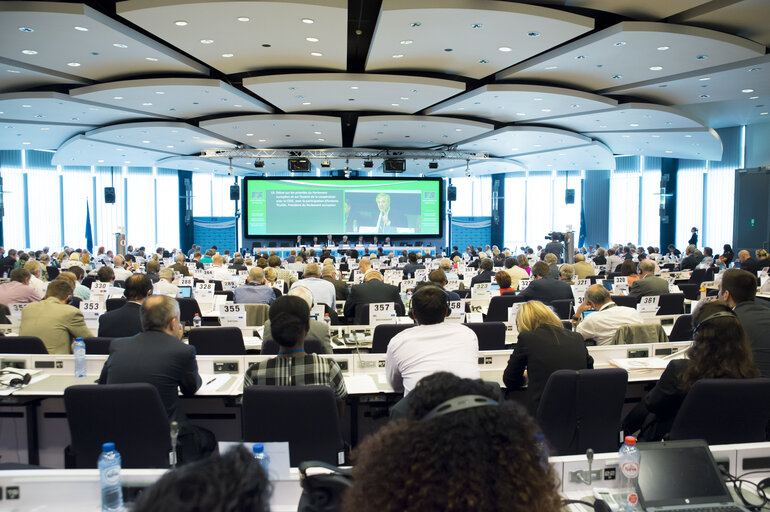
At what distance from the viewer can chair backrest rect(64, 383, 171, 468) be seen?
9.12ft

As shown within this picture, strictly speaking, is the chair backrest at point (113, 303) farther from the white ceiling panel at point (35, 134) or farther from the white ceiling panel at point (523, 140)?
the white ceiling panel at point (523, 140)

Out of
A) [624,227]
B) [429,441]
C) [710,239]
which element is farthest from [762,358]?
[624,227]

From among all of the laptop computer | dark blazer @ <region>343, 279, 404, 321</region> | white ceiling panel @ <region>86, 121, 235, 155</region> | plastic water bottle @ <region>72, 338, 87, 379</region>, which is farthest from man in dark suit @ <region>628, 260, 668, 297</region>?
white ceiling panel @ <region>86, 121, 235, 155</region>

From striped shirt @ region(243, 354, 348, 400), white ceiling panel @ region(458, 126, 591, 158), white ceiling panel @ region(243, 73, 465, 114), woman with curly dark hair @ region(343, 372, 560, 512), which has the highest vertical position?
white ceiling panel @ region(243, 73, 465, 114)

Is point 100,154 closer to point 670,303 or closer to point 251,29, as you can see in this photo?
point 251,29

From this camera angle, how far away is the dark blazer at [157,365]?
3.19 m

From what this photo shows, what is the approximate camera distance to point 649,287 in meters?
7.81

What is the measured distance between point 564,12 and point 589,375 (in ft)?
18.9

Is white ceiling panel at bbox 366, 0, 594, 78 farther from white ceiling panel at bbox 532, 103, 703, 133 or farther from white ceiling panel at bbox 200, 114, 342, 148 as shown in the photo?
white ceiling panel at bbox 200, 114, 342, 148

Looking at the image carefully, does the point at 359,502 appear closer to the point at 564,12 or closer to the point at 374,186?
the point at 564,12

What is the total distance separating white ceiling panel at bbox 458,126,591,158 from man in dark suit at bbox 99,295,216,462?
12822mm

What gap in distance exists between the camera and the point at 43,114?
1288 centimetres

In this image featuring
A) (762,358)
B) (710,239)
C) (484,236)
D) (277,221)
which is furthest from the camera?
(484,236)

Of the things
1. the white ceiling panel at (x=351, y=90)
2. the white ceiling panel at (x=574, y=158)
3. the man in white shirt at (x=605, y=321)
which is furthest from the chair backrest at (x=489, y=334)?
the white ceiling panel at (x=574, y=158)
